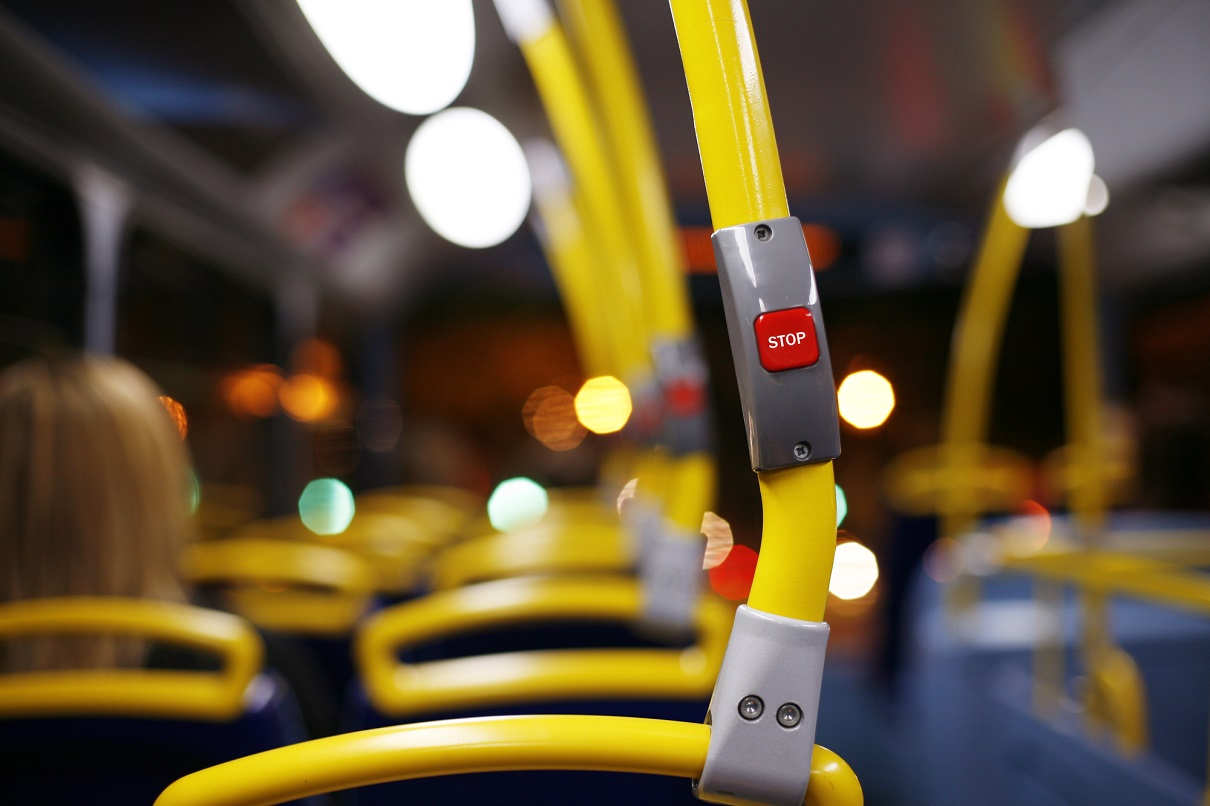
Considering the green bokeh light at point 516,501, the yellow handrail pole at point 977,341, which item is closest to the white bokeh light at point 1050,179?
the yellow handrail pole at point 977,341

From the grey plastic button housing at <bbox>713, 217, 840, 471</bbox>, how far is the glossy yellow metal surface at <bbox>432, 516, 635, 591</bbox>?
1233mm

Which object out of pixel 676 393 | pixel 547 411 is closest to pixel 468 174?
pixel 676 393

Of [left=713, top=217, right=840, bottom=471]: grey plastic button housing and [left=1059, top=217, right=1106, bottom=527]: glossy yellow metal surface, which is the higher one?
[left=1059, top=217, right=1106, bottom=527]: glossy yellow metal surface

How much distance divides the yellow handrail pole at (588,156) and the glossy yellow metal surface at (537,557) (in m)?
0.41

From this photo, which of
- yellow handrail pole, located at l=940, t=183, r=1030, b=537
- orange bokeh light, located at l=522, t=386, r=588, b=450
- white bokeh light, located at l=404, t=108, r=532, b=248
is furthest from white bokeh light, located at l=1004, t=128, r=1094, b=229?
orange bokeh light, located at l=522, t=386, r=588, b=450

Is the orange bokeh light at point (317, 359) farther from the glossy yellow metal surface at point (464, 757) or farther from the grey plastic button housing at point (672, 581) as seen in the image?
the glossy yellow metal surface at point (464, 757)

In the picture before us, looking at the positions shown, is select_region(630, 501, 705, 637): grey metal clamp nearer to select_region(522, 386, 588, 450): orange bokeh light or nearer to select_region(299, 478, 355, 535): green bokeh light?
select_region(299, 478, 355, 535): green bokeh light

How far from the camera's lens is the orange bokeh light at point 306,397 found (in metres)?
3.46

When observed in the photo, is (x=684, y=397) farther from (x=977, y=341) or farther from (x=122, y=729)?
(x=977, y=341)

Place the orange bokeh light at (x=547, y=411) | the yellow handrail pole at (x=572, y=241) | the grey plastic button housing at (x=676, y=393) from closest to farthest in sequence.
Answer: the grey plastic button housing at (x=676, y=393) < the yellow handrail pole at (x=572, y=241) < the orange bokeh light at (x=547, y=411)

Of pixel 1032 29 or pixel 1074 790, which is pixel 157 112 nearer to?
pixel 1032 29

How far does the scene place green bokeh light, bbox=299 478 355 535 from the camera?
3.68 meters

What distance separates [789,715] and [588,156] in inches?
49.3

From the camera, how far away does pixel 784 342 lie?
48cm
